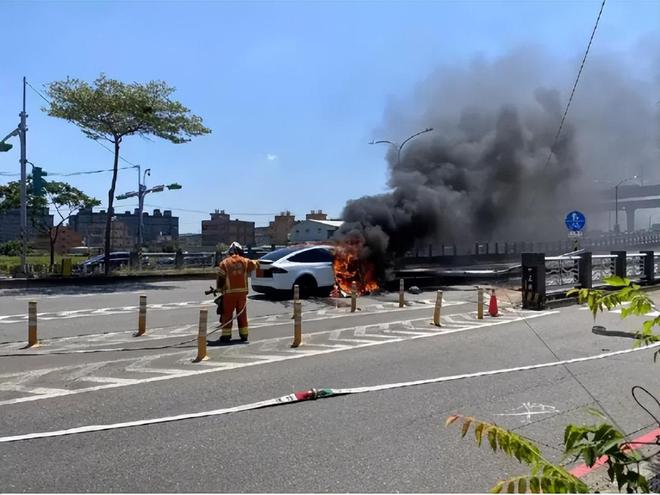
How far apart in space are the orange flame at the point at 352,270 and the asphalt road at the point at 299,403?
5023 millimetres

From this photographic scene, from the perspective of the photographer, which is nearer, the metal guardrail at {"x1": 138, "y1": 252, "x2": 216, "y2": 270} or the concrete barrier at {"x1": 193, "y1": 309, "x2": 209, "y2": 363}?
the concrete barrier at {"x1": 193, "y1": 309, "x2": 209, "y2": 363}

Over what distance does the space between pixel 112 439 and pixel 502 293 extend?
52.7 feet

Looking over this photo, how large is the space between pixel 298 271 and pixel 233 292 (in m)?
6.06

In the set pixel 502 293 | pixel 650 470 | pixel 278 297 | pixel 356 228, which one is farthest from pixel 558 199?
pixel 650 470

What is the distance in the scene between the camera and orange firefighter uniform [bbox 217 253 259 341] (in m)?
9.67

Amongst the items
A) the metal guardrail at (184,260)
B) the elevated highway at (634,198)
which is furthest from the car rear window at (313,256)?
the elevated highway at (634,198)

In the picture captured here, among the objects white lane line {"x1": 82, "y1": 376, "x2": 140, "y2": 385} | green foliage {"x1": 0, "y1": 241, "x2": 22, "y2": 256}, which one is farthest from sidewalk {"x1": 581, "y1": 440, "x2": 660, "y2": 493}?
green foliage {"x1": 0, "y1": 241, "x2": 22, "y2": 256}

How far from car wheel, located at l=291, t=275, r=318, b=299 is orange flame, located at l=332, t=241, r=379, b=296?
85 centimetres

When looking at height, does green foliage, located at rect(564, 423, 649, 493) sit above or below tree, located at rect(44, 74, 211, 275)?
below

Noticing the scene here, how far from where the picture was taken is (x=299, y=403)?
5902mm

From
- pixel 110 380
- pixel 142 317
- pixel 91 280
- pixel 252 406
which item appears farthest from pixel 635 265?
pixel 91 280

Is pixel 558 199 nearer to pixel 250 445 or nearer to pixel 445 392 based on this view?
pixel 445 392

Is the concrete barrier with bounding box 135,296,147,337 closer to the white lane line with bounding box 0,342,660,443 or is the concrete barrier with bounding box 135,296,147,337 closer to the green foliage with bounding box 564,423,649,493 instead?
the white lane line with bounding box 0,342,660,443

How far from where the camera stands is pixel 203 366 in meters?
7.71
